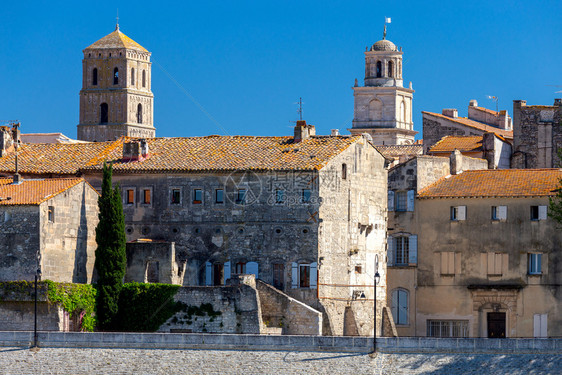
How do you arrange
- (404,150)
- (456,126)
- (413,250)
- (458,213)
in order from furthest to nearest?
(404,150)
(456,126)
(413,250)
(458,213)

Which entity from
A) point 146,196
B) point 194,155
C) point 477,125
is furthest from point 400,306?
point 477,125

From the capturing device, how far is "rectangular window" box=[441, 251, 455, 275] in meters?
81.8

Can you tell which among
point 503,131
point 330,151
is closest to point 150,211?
point 330,151

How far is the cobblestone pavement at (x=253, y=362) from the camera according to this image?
66312mm

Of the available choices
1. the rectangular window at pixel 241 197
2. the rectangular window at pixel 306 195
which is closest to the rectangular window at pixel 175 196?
the rectangular window at pixel 241 197

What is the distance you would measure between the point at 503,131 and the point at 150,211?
40354 mm

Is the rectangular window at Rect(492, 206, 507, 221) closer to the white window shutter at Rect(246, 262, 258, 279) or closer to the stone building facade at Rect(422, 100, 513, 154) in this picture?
the white window shutter at Rect(246, 262, 258, 279)

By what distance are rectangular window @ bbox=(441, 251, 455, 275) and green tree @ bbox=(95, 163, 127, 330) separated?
647 inches

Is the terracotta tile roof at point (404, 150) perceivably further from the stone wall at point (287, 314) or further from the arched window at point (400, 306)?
the stone wall at point (287, 314)

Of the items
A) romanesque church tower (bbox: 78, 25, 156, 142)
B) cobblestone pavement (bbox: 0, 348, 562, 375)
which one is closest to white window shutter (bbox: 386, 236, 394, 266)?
cobblestone pavement (bbox: 0, 348, 562, 375)

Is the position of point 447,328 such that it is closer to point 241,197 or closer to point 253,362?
point 241,197

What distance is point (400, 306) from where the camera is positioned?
82812mm

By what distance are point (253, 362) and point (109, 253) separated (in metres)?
11.0

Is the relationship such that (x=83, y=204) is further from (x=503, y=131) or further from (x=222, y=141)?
(x=503, y=131)
